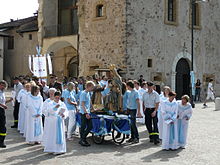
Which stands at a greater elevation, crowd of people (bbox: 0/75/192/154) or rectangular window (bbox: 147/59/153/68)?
rectangular window (bbox: 147/59/153/68)

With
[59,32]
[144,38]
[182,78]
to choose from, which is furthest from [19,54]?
[182,78]

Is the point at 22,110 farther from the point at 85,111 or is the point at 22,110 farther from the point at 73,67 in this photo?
the point at 73,67

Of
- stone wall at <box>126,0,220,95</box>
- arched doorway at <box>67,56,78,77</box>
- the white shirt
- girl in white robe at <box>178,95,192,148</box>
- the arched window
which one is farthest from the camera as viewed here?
arched doorway at <box>67,56,78,77</box>

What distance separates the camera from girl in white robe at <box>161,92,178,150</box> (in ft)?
29.5

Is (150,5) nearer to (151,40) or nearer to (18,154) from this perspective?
(151,40)

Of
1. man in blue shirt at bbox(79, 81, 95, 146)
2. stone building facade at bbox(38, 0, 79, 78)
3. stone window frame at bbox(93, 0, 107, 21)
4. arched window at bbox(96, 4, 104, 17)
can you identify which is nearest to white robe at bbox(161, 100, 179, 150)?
man in blue shirt at bbox(79, 81, 95, 146)

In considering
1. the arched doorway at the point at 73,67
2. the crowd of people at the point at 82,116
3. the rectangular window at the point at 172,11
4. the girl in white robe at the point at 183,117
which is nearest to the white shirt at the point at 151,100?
the crowd of people at the point at 82,116

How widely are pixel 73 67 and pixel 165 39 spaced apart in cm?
984

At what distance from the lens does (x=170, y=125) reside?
9.11 metres

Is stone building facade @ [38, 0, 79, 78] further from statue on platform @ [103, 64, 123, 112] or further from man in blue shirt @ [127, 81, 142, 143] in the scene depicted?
man in blue shirt @ [127, 81, 142, 143]

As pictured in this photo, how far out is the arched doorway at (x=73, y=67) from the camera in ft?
96.1

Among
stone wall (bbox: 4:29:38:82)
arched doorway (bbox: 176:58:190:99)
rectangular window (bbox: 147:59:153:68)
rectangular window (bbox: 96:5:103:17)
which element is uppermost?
rectangular window (bbox: 96:5:103:17)

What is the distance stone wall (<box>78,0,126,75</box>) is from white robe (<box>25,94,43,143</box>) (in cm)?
1182

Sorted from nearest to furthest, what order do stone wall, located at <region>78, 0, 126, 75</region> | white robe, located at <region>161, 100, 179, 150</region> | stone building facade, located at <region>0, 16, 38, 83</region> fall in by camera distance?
white robe, located at <region>161, 100, 179, 150</region> → stone wall, located at <region>78, 0, 126, 75</region> → stone building facade, located at <region>0, 16, 38, 83</region>
